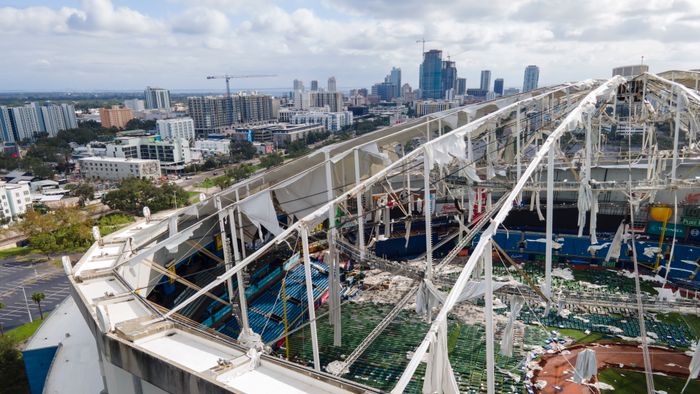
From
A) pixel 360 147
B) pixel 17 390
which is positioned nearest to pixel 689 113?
pixel 360 147

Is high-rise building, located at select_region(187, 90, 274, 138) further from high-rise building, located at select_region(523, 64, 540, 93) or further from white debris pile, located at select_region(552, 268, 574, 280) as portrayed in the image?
high-rise building, located at select_region(523, 64, 540, 93)

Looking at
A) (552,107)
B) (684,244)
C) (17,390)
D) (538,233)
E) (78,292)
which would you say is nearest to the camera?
(78,292)

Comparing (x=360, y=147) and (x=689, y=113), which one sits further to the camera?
(x=689, y=113)

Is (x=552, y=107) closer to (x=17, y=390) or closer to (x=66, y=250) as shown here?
(x=17, y=390)

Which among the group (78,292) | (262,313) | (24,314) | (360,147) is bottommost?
(24,314)

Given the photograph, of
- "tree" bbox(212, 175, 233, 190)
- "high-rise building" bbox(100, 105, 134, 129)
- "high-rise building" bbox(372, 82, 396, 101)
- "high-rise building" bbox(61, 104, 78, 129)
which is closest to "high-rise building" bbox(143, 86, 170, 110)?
"high-rise building" bbox(100, 105, 134, 129)

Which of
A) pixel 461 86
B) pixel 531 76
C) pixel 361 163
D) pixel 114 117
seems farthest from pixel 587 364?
pixel 531 76

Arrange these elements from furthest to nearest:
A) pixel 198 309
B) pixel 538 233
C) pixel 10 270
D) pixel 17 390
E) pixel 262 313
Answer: pixel 10 270, pixel 538 233, pixel 262 313, pixel 198 309, pixel 17 390

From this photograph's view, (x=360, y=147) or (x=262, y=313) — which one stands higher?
(x=360, y=147)
